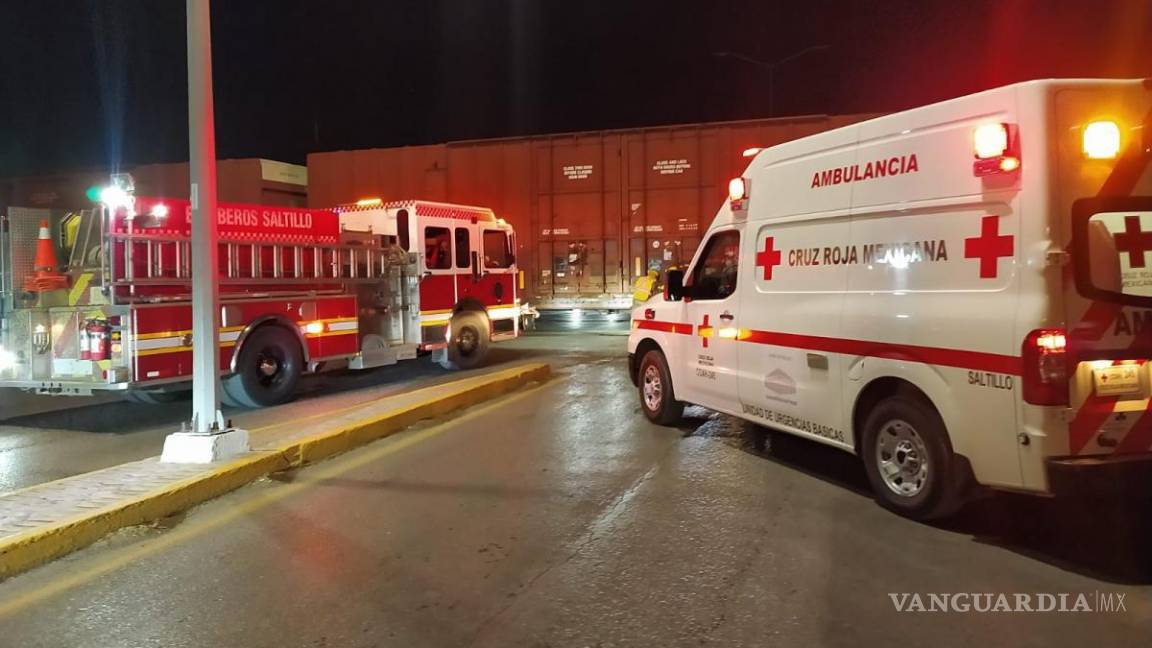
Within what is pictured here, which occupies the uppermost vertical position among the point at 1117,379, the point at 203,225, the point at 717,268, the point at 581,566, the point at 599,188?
the point at 599,188

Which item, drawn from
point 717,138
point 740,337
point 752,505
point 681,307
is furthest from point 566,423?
point 717,138

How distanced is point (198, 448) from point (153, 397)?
15.5 ft

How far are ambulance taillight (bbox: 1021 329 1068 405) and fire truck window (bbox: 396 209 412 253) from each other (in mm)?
10101

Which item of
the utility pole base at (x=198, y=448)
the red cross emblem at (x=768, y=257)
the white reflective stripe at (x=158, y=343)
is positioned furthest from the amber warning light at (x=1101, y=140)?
the white reflective stripe at (x=158, y=343)

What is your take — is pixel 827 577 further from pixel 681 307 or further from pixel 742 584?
pixel 681 307

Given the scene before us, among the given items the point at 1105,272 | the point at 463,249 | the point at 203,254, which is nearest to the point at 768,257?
the point at 1105,272

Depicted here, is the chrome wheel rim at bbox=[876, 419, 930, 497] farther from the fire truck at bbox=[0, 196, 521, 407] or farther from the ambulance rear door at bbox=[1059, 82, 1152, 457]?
the fire truck at bbox=[0, 196, 521, 407]

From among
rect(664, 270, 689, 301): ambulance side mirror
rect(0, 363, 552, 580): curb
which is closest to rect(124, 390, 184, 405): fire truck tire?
rect(0, 363, 552, 580): curb

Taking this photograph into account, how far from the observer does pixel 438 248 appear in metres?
13.5

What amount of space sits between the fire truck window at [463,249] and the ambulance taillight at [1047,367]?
10.4 m

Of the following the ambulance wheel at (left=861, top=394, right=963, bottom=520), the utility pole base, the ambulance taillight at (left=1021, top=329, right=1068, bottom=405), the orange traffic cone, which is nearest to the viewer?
the ambulance taillight at (left=1021, top=329, right=1068, bottom=405)

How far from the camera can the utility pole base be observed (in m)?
6.39

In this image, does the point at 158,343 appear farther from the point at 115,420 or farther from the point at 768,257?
the point at 768,257

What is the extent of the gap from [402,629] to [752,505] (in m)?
2.74
